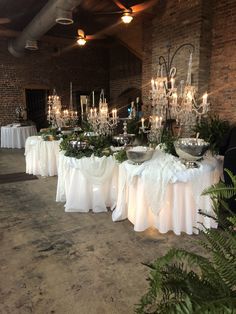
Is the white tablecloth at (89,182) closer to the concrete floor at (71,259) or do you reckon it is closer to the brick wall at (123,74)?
the concrete floor at (71,259)

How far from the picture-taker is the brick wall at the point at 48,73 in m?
9.43

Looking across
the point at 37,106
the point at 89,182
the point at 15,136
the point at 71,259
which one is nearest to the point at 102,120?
the point at 89,182

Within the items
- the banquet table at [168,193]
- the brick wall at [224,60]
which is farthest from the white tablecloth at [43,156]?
the brick wall at [224,60]

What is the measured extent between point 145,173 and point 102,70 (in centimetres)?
957

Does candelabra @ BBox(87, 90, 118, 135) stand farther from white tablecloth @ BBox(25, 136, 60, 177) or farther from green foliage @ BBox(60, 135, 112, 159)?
white tablecloth @ BBox(25, 136, 60, 177)

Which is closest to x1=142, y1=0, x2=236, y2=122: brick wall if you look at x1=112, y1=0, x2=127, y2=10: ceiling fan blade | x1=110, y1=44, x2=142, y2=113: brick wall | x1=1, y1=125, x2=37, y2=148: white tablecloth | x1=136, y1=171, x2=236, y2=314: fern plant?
x1=112, y1=0, x2=127, y2=10: ceiling fan blade

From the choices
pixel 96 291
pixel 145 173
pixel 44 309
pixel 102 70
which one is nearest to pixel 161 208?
pixel 145 173

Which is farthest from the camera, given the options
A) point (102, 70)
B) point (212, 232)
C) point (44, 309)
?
point (102, 70)

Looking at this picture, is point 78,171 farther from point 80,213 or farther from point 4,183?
point 4,183

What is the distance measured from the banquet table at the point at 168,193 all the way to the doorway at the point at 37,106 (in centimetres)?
825

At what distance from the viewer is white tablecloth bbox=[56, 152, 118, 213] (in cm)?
329

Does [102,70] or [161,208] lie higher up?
[102,70]

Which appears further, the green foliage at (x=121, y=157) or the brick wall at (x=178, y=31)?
the brick wall at (x=178, y=31)

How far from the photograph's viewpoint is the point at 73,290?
1991 millimetres
